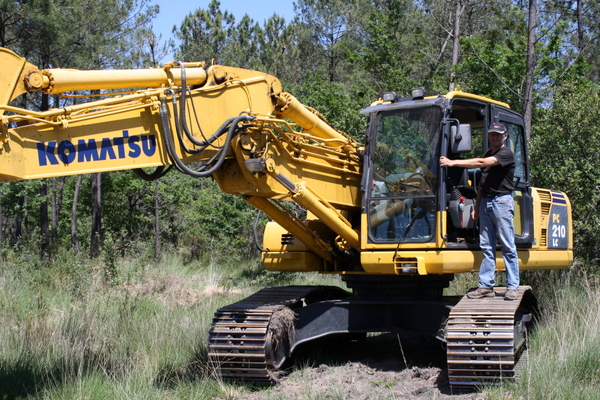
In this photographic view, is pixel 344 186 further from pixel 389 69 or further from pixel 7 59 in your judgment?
pixel 389 69

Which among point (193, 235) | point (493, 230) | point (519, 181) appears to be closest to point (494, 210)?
point (493, 230)

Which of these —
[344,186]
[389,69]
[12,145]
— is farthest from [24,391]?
[389,69]

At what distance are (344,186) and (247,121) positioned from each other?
6.08ft

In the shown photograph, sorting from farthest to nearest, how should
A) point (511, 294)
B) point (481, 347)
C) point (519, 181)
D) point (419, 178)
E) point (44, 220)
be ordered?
point (44, 220) → point (519, 181) → point (419, 178) → point (511, 294) → point (481, 347)

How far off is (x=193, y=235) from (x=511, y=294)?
1664 centimetres

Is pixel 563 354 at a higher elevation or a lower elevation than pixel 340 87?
lower

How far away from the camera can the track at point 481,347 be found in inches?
248

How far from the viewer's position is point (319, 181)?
753cm

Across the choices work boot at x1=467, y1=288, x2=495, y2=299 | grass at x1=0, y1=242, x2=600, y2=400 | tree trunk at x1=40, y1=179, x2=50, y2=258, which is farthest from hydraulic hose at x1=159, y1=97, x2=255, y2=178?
tree trunk at x1=40, y1=179, x2=50, y2=258

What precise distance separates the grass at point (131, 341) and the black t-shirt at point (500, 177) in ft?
5.78

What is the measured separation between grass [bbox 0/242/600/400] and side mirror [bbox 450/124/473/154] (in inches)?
89.1

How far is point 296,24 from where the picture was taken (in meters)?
36.2

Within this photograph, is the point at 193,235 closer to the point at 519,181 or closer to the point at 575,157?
the point at 575,157

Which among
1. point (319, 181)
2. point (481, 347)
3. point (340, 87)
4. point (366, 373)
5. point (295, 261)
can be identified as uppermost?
point (340, 87)
